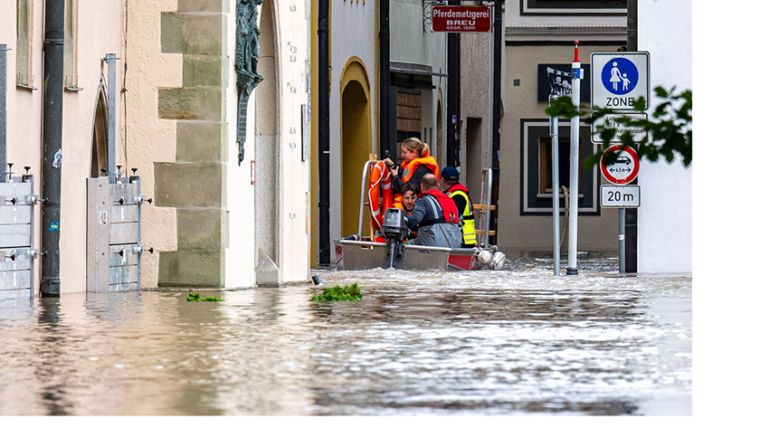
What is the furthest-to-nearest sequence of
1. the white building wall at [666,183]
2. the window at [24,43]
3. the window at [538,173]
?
the window at [538,173], the white building wall at [666,183], the window at [24,43]

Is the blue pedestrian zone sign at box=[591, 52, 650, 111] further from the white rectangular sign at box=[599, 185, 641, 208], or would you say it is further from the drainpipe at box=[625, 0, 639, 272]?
the white rectangular sign at box=[599, 185, 641, 208]

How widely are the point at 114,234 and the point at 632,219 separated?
6.84m

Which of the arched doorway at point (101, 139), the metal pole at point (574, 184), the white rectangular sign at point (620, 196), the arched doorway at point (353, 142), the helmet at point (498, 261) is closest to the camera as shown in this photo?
→ the arched doorway at point (101, 139)

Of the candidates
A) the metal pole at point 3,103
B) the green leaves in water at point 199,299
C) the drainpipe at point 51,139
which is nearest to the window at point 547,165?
the green leaves in water at point 199,299

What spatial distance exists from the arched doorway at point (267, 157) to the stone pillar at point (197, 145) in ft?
8.03

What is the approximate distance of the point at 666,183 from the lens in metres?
18.4

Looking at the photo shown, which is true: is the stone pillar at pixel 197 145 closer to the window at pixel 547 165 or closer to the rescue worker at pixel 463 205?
the rescue worker at pixel 463 205

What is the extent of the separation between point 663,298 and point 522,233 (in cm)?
2443

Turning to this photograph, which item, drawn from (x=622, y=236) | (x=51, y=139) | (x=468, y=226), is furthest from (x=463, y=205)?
(x=51, y=139)

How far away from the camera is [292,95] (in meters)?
18.0

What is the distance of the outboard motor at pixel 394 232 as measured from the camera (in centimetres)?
2031

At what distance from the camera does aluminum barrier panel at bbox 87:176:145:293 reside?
1361 centimetres

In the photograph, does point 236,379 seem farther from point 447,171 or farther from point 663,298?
point 447,171

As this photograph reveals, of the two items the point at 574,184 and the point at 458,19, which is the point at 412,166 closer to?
the point at 574,184
